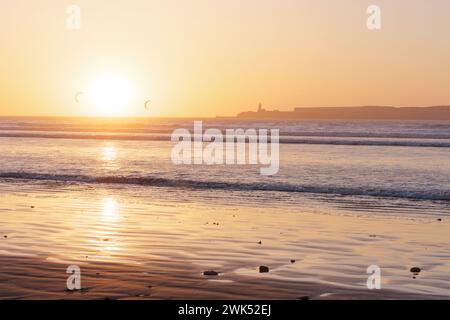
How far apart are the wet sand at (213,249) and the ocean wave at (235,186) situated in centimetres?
373

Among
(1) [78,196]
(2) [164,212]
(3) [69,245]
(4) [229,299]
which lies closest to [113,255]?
(3) [69,245]

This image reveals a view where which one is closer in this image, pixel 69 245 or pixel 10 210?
pixel 69 245

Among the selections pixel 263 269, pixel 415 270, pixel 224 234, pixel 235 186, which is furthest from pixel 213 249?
pixel 235 186

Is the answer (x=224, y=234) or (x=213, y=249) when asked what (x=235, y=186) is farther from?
(x=213, y=249)

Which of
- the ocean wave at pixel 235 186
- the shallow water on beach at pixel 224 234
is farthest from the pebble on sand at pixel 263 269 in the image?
the ocean wave at pixel 235 186

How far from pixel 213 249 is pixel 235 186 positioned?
11.8m

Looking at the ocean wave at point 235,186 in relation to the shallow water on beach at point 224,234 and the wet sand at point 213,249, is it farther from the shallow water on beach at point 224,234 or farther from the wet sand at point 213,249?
the wet sand at point 213,249

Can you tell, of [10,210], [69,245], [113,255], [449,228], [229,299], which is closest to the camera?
[229,299]

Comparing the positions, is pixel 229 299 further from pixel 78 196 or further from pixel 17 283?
pixel 78 196

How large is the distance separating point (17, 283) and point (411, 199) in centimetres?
1396

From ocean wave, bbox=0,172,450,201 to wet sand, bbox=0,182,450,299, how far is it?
3.73m

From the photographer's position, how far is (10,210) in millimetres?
16016
